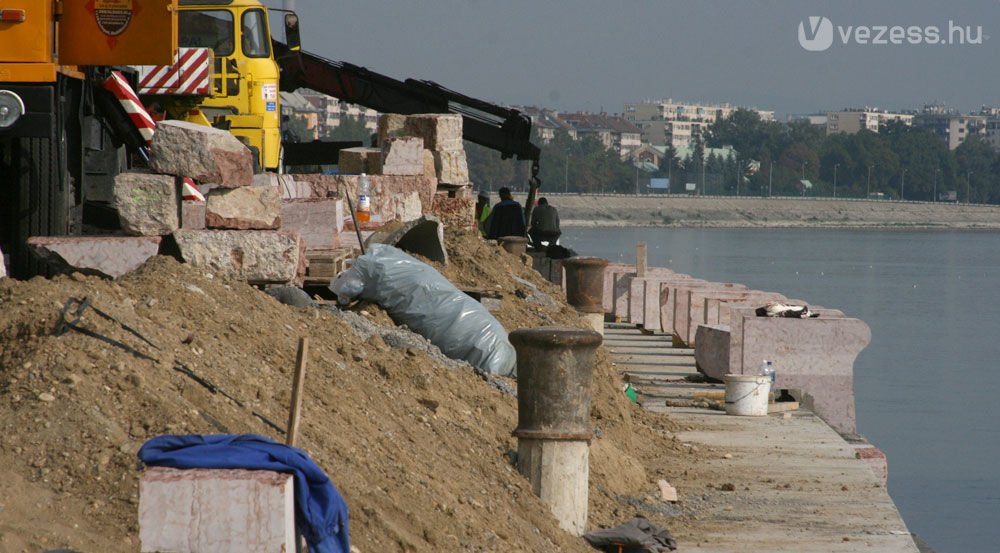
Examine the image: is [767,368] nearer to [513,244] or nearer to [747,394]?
[747,394]

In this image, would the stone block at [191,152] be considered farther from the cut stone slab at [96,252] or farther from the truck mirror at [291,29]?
the truck mirror at [291,29]

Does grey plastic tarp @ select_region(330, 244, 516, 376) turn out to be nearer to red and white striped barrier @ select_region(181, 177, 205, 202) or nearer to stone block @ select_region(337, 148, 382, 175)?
red and white striped barrier @ select_region(181, 177, 205, 202)

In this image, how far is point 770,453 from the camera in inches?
463

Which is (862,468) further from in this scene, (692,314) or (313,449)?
(692,314)

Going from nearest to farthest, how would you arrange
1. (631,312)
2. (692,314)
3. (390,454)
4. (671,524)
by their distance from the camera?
(390,454) → (671,524) → (692,314) → (631,312)

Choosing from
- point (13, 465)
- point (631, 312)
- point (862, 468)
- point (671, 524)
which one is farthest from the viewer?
point (631, 312)

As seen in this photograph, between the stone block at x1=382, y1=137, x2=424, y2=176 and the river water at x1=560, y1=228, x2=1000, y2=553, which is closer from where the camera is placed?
the stone block at x1=382, y1=137, x2=424, y2=176

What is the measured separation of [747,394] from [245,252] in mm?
5480

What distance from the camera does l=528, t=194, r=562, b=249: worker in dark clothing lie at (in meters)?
28.3

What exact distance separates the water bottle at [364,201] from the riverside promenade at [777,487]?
3234 mm

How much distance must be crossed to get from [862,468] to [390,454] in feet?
16.4

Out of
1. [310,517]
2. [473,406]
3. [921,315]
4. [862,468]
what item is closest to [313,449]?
[310,517]

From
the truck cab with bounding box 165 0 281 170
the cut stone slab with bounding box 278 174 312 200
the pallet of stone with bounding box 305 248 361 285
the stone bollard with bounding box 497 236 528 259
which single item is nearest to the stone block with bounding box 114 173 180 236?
the pallet of stone with bounding box 305 248 361 285

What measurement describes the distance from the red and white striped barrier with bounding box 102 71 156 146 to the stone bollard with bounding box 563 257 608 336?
7.79 metres
